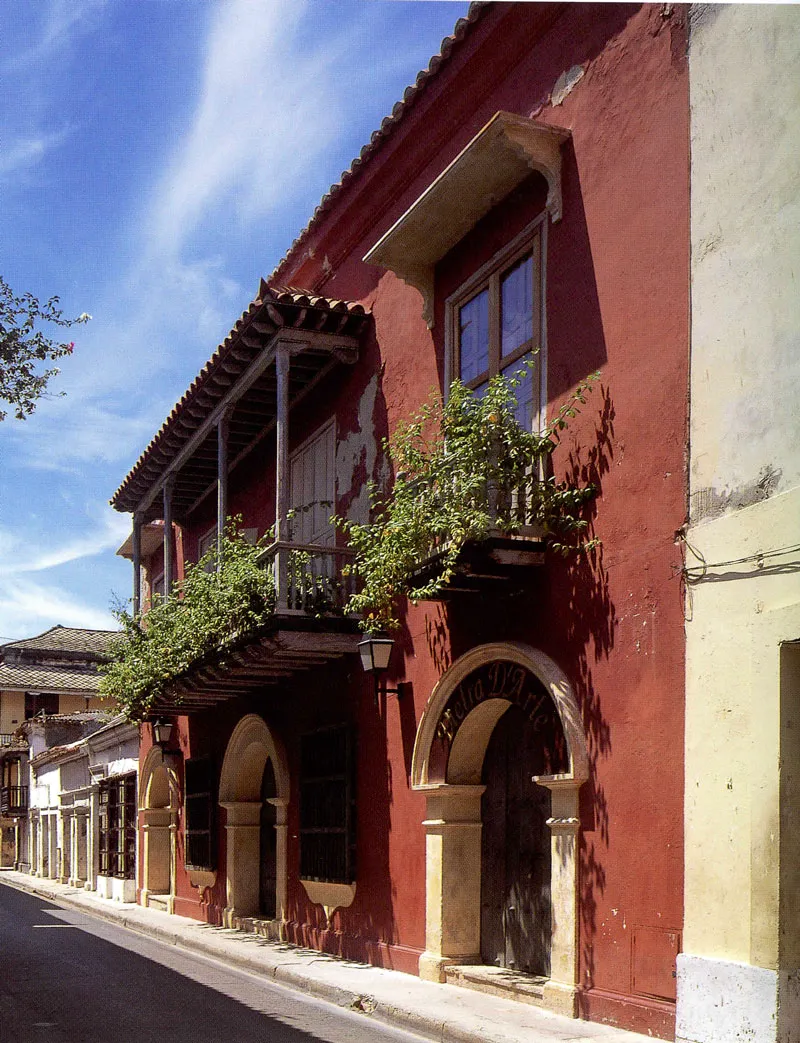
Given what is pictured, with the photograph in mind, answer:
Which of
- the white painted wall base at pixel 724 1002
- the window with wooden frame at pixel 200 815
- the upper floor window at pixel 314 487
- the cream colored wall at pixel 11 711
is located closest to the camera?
the white painted wall base at pixel 724 1002

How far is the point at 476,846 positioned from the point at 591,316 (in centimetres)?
450

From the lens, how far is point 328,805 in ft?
43.8

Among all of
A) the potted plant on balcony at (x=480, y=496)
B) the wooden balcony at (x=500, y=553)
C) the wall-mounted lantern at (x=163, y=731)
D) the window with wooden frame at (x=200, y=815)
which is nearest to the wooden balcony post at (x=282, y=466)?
the potted plant on balcony at (x=480, y=496)

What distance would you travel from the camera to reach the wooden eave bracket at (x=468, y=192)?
9797 mm

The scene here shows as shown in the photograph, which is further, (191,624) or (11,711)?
(11,711)

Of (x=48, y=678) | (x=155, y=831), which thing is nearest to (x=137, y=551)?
(x=155, y=831)

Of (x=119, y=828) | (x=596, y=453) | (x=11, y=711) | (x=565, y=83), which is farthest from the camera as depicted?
(x=11, y=711)

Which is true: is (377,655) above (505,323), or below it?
below

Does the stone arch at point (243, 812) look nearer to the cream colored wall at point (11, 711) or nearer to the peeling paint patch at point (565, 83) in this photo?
the peeling paint patch at point (565, 83)

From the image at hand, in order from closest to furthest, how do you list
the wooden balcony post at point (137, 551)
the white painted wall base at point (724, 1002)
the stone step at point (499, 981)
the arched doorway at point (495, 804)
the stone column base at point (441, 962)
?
the white painted wall base at point (724, 1002)
the stone step at point (499, 981)
the arched doorway at point (495, 804)
the stone column base at point (441, 962)
the wooden balcony post at point (137, 551)

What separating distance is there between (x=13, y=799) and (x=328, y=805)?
37586 millimetres

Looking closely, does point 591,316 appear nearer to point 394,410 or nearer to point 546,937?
point 394,410

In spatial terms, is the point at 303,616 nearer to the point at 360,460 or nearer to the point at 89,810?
the point at 360,460

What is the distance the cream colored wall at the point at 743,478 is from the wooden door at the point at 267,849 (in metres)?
9.45
